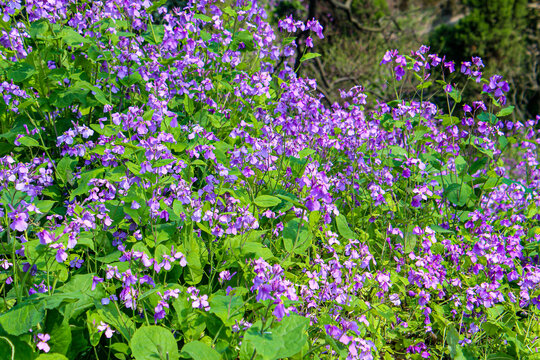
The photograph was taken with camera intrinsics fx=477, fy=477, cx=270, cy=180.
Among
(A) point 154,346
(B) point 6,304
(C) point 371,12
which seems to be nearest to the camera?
→ (A) point 154,346

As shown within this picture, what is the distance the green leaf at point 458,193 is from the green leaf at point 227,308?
1.60 m

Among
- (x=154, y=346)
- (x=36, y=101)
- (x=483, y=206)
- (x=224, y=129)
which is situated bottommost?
(x=483, y=206)

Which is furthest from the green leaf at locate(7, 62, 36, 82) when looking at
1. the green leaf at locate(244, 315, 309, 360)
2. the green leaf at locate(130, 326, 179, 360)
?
the green leaf at locate(244, 315, 309, 360)

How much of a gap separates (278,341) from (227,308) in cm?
34

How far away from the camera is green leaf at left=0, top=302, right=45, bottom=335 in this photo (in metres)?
1.61

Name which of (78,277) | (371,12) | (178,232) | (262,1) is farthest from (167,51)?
(371,12)

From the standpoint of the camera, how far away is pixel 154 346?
5.59ft

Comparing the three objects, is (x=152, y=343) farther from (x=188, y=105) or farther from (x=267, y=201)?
Result: (x=188, y=105)

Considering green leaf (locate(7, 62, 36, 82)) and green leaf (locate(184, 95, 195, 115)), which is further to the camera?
green leaf (locate(184, 95, 195, 115))

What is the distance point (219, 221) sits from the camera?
7.04 ft

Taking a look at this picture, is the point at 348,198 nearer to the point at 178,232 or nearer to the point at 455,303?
the point at 455,303

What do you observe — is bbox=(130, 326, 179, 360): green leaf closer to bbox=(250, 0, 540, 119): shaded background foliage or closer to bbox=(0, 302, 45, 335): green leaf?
bbox=(0, 302, 45, 335): green leaf

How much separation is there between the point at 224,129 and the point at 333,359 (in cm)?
149

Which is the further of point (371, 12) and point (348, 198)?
point (371, 12)
